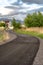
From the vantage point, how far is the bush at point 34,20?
106650mm

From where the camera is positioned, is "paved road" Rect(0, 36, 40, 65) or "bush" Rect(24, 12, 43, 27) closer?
"paved road" Rect(0, 36, 40, 65)

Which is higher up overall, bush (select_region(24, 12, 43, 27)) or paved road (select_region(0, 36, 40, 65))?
paved road (select_region(0, 36, 40, 65))

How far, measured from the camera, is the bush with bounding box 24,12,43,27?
107 m

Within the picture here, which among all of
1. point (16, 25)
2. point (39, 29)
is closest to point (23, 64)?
point (39, 29)

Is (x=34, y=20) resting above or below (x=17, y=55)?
below

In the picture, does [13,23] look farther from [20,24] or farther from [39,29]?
[39,29]

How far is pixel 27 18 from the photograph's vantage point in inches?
4476

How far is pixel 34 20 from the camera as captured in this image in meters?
108

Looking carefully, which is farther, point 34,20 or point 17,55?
point 34,20

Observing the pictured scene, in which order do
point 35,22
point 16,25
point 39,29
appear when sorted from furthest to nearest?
point 16,25
point 35,22
point 39,29

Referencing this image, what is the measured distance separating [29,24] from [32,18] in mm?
3144

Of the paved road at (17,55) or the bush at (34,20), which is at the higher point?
the paved road at (17,55)

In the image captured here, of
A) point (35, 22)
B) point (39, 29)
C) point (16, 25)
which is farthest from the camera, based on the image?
point (16, 25)

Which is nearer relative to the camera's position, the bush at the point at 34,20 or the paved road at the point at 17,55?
the paved road at the point at 17,55
